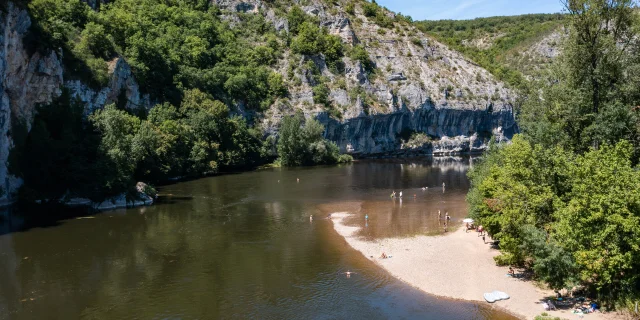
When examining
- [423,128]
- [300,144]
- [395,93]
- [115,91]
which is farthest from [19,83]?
[423,128]

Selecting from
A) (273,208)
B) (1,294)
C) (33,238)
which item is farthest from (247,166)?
(1,294)

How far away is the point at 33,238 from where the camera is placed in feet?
121

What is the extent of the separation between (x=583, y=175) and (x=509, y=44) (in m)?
164

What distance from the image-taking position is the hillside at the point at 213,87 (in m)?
51.4

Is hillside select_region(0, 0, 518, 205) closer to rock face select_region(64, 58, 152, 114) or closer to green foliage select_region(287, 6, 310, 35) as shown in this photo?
rock face select_region(64, 58, 152, 114)

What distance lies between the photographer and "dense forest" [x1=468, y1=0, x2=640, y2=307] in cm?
2003

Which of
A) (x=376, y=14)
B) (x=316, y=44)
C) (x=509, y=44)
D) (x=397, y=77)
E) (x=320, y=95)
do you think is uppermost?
(x=376, y=14)

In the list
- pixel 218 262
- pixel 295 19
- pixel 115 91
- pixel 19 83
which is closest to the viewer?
pixel 218 262

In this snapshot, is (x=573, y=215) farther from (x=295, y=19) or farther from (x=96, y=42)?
(x=295, y=19)

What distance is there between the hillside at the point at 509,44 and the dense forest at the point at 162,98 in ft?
146

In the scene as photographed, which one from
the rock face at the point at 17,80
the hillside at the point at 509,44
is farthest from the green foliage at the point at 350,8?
the rock face at the point at 17,80

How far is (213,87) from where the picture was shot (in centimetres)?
9481

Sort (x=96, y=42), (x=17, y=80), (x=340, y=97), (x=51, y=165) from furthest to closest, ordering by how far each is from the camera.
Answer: (x=340, y=97) < (x=96, y=42) < (x=17, y=80) < (x=51, y=165)

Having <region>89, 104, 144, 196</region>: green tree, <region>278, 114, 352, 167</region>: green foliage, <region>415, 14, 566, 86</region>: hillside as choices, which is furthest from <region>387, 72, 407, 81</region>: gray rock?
<region>89, 104, 144, 196</region>: green tree
